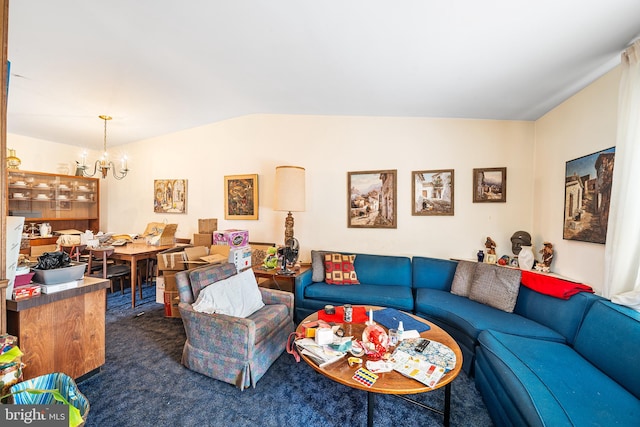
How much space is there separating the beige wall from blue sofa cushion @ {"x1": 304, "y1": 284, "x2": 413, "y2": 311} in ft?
2.23

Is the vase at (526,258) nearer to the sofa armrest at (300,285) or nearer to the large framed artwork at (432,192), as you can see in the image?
the large framed artwork at (432,192)

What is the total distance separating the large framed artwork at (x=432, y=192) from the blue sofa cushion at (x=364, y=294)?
1.05m

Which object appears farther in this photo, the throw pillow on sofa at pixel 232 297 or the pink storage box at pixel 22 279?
the throw pillow on sofa at pixel 232 297

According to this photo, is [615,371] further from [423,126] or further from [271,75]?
[271,75]

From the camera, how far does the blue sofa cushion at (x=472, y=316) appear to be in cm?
196

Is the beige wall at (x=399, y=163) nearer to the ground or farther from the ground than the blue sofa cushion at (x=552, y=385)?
farther from the ground

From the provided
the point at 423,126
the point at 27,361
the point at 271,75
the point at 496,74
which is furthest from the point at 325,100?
the point at 27,361

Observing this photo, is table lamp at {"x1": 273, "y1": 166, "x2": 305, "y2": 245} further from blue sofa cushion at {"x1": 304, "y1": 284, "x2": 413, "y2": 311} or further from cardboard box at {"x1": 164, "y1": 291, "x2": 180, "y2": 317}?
cardboard box at {"x1": 164, "y1": 291, "x2": 180, "y2": 317}

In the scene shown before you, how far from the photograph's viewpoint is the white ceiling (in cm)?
157

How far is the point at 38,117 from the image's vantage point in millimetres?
3566

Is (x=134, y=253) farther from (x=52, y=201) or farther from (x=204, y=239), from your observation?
(x=52, y=201)

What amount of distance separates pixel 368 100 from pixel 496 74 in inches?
48.9

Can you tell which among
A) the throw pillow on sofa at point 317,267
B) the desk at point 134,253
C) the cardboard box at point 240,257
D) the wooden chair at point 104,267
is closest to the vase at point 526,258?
the throw pillow on sofa at point 317,267

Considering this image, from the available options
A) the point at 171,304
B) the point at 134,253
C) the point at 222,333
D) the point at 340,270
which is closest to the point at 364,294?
the point at 340,270
